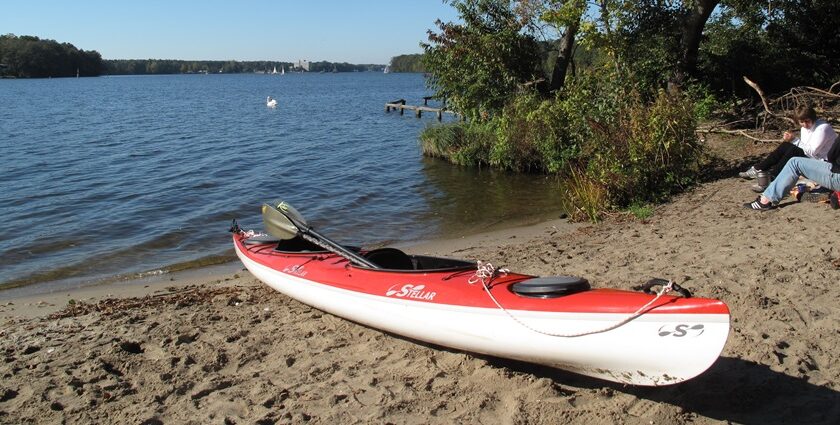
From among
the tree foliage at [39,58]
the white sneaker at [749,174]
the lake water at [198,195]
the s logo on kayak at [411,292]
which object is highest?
the tree foliage at [39,58]

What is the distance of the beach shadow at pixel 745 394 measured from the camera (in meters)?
3.72

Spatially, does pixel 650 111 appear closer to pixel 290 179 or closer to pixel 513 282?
pixel 513 282

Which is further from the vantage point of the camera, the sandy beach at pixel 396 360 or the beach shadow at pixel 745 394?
the sandy beach at pixel 396 360

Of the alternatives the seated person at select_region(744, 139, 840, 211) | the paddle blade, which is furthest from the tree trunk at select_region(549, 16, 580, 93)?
the paddle blade

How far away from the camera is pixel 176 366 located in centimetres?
493

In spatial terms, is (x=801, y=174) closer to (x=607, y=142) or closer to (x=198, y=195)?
(x=607, y=142)

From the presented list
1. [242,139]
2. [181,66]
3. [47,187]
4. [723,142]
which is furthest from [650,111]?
[181,66]

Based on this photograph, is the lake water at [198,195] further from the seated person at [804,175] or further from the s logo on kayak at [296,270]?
the seated person at [804,175]

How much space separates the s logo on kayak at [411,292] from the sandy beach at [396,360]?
0.49 m

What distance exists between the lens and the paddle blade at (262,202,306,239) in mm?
6777

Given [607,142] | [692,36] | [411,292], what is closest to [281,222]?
[411,292]

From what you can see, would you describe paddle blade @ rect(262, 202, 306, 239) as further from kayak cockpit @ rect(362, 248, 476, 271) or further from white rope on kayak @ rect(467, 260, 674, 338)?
white rope on kayak @ rect(467, 260, 674, 338)

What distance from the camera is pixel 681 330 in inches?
138

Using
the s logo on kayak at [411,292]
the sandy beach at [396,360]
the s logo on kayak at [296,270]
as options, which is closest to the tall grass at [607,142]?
the sandy beach at [396,360]
